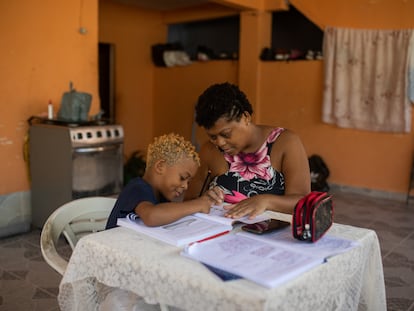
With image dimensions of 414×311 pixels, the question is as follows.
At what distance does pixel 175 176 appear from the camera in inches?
71.7

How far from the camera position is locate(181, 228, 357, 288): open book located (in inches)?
46.0

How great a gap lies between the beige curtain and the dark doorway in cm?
355

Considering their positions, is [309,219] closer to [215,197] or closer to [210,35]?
[215,197]

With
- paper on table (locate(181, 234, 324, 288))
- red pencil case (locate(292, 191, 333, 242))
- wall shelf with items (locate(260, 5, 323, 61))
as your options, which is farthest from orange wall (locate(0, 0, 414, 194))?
red pencil case (locate(292, 191, 333, 242))

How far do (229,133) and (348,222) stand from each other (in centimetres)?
321

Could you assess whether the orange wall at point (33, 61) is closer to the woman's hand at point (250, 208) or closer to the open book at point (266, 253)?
the woman's hand at point (250, 208)

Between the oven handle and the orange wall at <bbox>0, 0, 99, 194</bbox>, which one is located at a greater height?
the orange wall at <bbox>0, 0, 99, 194</bbox>

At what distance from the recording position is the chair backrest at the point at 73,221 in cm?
192

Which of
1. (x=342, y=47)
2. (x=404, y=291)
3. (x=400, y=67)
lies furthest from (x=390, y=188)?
(x=404, y=291)

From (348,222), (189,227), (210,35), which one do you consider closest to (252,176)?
(189,227)

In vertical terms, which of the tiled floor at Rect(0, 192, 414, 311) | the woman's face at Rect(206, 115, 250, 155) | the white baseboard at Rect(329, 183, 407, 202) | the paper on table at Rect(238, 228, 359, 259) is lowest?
the tiled floor at Rect(0, 192, 414, 311)

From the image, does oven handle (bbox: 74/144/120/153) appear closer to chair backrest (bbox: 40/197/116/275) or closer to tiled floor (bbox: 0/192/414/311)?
tiled floor (bbox: 0/192/414/311)

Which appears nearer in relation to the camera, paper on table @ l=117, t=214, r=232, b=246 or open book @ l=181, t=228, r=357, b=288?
open book @ l=181, t=228, r=357, b=288

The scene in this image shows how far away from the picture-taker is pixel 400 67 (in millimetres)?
5594
